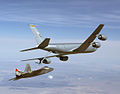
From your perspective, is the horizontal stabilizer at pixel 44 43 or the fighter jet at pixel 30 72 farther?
the fighter jet at pixel 30 72

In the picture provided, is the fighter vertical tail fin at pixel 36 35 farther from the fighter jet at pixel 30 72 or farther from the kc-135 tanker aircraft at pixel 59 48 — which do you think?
the fighter jet at pixel 30 72

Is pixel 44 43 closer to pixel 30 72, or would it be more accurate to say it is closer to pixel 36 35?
pixel 30 72

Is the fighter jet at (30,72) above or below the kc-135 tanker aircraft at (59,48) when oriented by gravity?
below

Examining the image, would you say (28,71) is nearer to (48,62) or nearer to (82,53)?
(48,62)

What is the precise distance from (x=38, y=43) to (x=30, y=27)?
19.2 feet

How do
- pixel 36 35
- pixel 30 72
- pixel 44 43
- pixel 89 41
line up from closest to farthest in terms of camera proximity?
pixel 30 72
pixel 44 43
pixel 89 41
pixel 36 35

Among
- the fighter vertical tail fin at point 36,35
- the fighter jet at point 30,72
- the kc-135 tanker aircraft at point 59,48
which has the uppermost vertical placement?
the fighter vertical tail fin at point 36,35

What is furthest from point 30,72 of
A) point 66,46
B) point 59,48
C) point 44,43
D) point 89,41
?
point 89,41

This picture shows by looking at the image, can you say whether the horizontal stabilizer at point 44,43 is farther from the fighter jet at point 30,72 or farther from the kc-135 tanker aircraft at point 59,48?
the fighter jet at point 30,72

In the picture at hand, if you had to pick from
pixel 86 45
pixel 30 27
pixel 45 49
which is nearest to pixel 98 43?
pixel 86 45

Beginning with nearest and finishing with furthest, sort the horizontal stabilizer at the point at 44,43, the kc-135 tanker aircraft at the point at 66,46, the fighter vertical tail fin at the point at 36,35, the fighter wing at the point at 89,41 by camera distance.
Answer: the fighter wing at the point at 89,41
the horizontal stabilizer at the point at 44,43
the kc-135 tanker aircraft at the point at 66,46
the fighter vertical tail fin at the point at 36,35

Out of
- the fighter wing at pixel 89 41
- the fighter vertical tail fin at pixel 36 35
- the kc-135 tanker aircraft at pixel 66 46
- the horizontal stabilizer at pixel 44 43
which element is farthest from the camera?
the fighter vertical tail fin at pixel 36 35

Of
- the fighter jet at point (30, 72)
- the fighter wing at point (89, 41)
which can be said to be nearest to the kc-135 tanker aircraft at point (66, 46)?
the fighter wing at point (89, 41)

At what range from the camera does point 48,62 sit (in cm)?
6775
